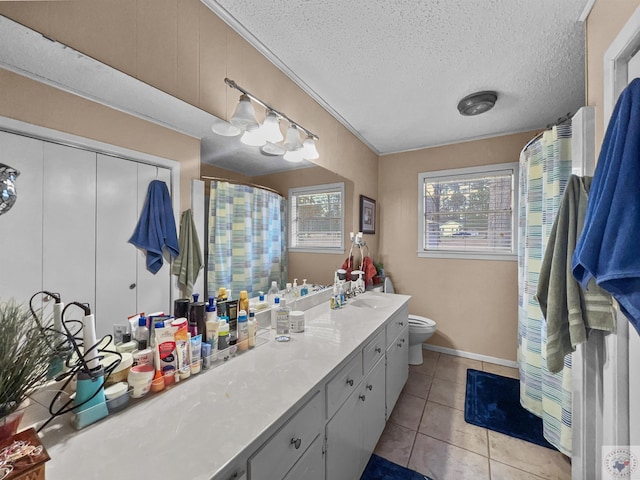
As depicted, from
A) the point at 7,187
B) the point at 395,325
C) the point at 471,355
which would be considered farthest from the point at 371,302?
the point at 7,187

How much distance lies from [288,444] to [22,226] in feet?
3.14

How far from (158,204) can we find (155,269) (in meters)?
0.25

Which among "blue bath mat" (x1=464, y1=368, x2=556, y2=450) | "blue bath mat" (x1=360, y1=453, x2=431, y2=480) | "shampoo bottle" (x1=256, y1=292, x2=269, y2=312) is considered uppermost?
"shampoo bottle" (x1=256, y1=292, x2=269, y2=312)

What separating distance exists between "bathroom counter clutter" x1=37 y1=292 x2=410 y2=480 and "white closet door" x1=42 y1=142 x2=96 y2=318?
14.1 inches

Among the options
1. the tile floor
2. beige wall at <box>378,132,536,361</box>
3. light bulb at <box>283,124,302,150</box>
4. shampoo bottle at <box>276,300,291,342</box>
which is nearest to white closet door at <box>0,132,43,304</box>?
shampoo bottle at <box>276,300,291,342</box>

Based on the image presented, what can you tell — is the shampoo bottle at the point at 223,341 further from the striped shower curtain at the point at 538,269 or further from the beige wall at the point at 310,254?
the striped shower curtain at the point at 538,269

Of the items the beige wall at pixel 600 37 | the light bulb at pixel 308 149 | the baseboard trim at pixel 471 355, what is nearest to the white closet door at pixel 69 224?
the light bulb at pixel 308 149

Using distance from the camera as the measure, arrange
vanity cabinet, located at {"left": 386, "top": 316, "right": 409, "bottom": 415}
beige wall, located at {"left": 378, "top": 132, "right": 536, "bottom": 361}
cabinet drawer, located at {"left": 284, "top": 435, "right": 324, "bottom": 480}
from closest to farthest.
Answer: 1. cabinet drawer, located at {"left": 284, "top": 435, "right": 324, "bottom": 480}
2. vanity cabinet, located at {"left": 386, "top": 316, "right": 409, "bottom": 415}
3. beige wall, located at {"left": 378, "top": 132, "right": 536, "bottom": 361}

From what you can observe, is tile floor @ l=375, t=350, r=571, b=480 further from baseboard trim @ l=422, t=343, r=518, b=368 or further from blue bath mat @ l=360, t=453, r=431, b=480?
baseboard trim @ l=422, t=343, r=518, b=368

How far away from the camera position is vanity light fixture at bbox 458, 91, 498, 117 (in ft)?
6.13

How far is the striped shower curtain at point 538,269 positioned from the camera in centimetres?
151

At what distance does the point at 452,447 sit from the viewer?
1.63m

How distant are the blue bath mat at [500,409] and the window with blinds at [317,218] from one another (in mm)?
1565

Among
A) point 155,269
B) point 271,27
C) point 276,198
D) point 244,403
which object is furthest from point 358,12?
point 244,403
